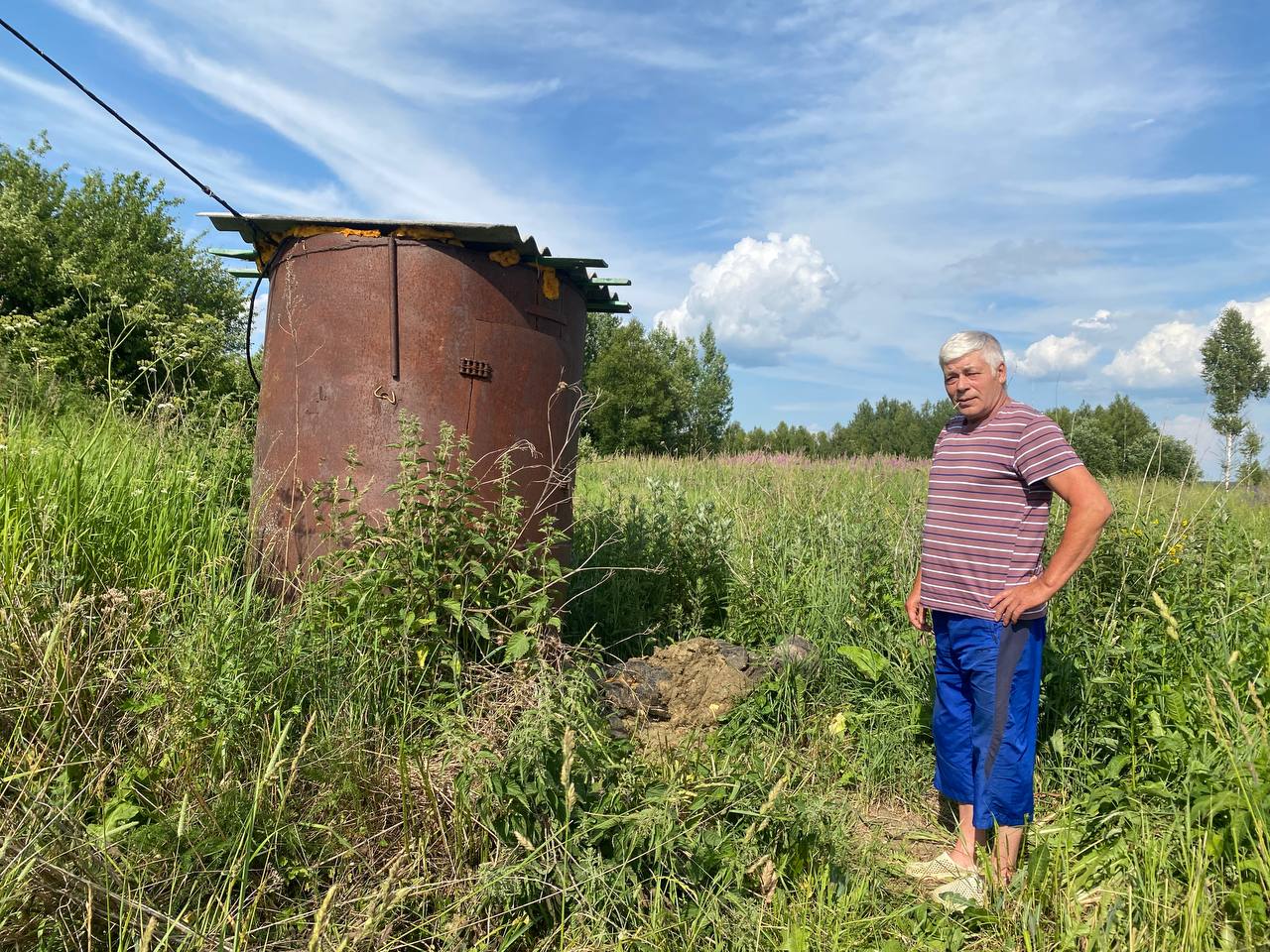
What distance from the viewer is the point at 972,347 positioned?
2.86 meters

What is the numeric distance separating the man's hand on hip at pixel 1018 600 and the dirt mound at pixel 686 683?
1484 millimetres

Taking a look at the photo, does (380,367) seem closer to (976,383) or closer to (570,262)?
(570,262)

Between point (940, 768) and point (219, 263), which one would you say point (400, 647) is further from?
point (219, 263)

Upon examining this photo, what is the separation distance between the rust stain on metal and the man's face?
1.99 m

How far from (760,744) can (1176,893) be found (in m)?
1.59

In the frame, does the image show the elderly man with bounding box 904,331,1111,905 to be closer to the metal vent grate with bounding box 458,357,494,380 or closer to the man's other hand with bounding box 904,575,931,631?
the man's other hand with bounding box 904,575,931,631

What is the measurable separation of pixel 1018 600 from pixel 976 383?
0.81 m

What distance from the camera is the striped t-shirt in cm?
272

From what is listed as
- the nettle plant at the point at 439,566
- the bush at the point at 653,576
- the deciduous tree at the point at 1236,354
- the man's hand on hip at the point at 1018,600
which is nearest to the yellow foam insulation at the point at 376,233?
the nettle plant at the point at 439,566

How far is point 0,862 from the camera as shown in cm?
197

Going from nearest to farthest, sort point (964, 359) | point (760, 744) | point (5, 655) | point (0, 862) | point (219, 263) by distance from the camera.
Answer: point (0, 862), point (5, 655), point (964, 359), point (760, 744), point (219, 263)

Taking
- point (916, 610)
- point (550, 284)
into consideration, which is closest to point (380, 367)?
point (550, 284)

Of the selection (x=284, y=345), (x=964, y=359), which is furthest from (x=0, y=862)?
(x=964, y=359)

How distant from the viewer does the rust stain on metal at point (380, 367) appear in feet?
11.9
